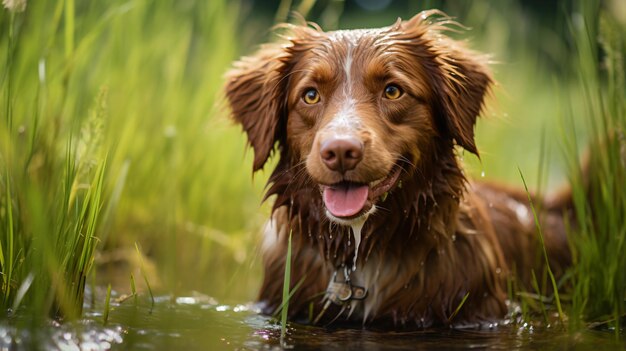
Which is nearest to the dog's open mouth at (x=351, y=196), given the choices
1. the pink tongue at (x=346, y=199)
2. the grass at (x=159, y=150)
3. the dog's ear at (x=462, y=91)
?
the pink tongue at (x=346, y=199)

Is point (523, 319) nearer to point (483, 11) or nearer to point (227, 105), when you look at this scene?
point (227, 105)

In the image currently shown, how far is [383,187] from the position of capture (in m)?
3.54

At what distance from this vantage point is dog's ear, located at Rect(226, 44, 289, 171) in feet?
12.9

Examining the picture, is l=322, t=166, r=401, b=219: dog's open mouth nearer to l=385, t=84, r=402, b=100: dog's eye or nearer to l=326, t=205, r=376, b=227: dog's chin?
l=326, t=205, r=376, b=227: dog's chin

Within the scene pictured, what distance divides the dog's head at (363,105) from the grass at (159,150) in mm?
278

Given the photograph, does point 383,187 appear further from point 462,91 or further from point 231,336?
point 231,336

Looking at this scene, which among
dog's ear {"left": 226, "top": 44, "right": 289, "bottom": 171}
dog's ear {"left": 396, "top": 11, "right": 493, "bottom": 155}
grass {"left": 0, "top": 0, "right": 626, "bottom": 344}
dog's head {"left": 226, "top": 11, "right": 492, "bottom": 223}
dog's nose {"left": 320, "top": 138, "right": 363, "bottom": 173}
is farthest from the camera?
dog's ear {"left": 226, "top": 44, "right": 289, "bottom": 171}

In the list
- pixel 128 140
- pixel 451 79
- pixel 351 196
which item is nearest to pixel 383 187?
pixel 351 196

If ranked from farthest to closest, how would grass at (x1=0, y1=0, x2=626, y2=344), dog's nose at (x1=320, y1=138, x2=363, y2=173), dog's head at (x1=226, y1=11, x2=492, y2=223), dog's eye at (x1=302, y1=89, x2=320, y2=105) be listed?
dog's eye at (x1=302, y1=89, x2=320, y2=105) < dog's head at (x1=226, y1=11, x2=492, y2=223) < dog's nose at (x1=320, y1=138, x2=363, y2=173) < grass at (x1=0, y1=0, x2=626, y2=344)

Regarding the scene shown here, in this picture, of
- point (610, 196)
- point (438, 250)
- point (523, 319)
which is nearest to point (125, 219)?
point (438, 250)

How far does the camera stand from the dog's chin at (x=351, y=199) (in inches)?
136

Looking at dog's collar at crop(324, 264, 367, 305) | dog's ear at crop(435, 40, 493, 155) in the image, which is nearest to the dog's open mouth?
dog's ear at crop(435, 40, 493, 155)

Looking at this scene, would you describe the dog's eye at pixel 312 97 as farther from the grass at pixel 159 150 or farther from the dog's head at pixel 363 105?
the grass at pixel 159 150

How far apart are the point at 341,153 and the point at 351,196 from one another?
0.30 metres
